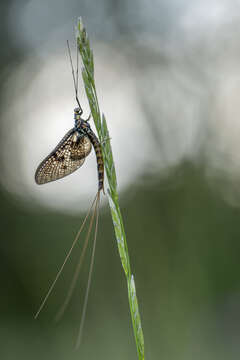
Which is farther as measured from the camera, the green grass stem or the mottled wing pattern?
the mottled wing pattern

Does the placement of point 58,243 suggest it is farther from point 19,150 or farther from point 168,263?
point 168,263

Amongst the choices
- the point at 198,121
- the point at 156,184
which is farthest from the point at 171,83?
the point at 156,184

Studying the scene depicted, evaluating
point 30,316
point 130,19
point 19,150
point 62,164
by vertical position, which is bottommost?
point 30,316

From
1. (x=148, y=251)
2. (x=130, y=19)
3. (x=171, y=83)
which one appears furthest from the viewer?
(x=130, y=19)

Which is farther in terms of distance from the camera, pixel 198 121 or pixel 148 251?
pixel 198 121

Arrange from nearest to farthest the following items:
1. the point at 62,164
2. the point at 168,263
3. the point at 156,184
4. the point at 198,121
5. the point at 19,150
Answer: the point at 62,164 → the point at 168,263 → the point at 198,121 → the point at 156,184 → the point at 19,150

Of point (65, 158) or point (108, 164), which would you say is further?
point (65, 158)

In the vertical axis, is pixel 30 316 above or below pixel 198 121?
below

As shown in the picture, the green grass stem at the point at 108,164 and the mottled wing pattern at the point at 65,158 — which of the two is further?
the mottled wing pattern at the point at 65,158
